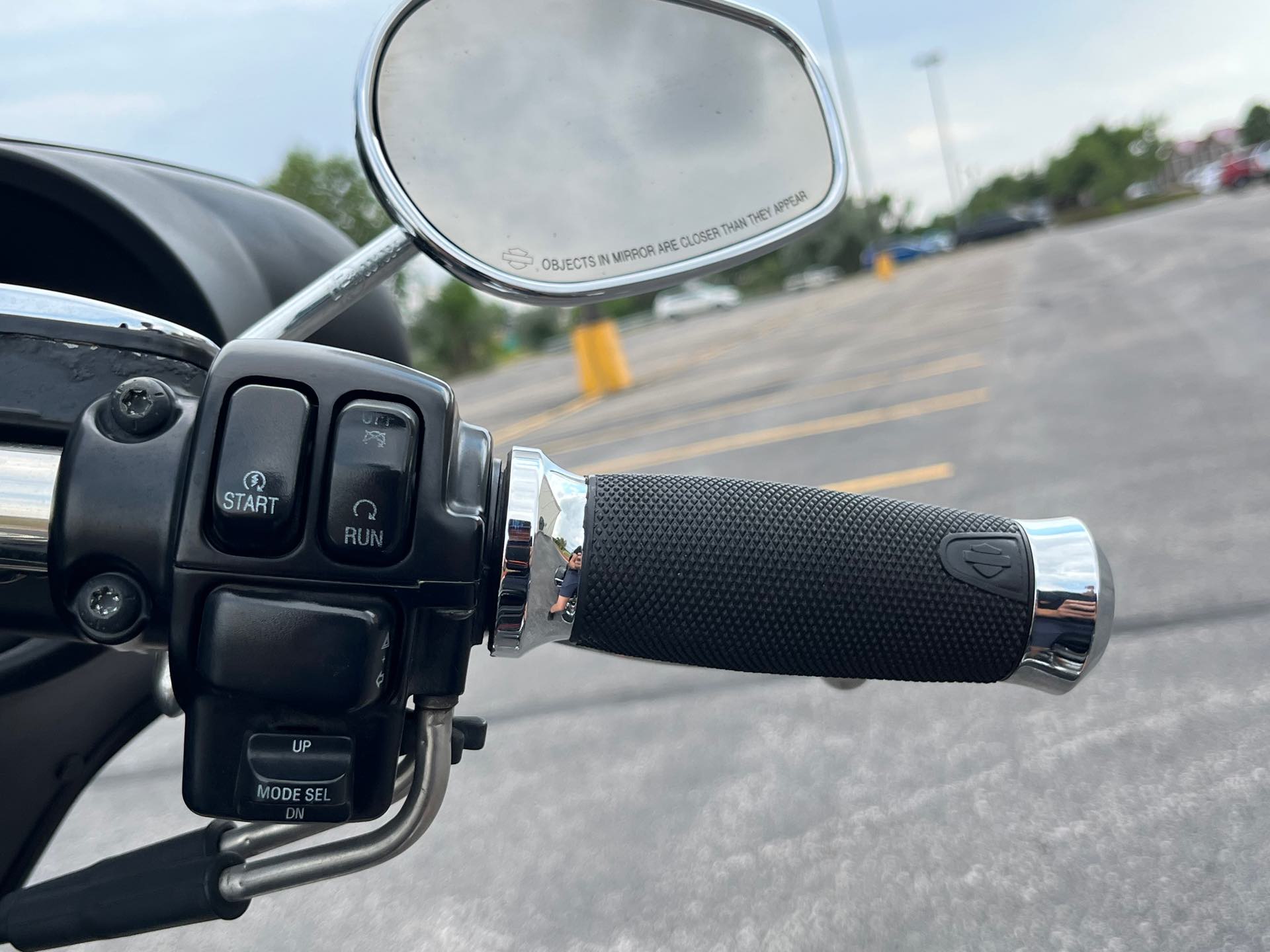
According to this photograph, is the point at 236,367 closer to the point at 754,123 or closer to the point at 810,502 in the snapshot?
the point at 810,502

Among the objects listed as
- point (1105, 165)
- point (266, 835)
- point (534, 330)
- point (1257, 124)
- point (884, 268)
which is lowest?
point (1257, 124)

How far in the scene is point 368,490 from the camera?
0.66m

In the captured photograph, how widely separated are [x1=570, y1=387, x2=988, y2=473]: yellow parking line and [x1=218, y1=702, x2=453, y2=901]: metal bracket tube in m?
6.14

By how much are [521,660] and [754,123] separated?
2.71 meters

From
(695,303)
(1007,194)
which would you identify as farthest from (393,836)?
(1007,194)

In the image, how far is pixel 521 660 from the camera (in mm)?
3559

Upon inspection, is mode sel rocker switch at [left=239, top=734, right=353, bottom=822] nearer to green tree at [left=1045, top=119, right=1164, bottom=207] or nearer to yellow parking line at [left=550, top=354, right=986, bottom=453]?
yellow parking line at [left=550, top=354, right=986, bottom=453]

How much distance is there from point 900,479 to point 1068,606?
4825 mm

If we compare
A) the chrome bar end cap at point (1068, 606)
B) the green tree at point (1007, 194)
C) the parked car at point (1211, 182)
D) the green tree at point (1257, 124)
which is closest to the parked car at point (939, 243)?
the parked car at point (1211, 182)

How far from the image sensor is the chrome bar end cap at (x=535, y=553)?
2.38 feet

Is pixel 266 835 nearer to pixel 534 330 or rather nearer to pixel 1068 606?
pixel 1068 606

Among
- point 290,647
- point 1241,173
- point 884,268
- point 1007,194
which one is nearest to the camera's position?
point 290,647

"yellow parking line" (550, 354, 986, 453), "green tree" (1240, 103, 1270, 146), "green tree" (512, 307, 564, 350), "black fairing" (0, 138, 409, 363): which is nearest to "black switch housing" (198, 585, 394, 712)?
"black fairing" (0, 138, 409, 363)

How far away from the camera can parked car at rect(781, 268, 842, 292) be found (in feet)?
172
